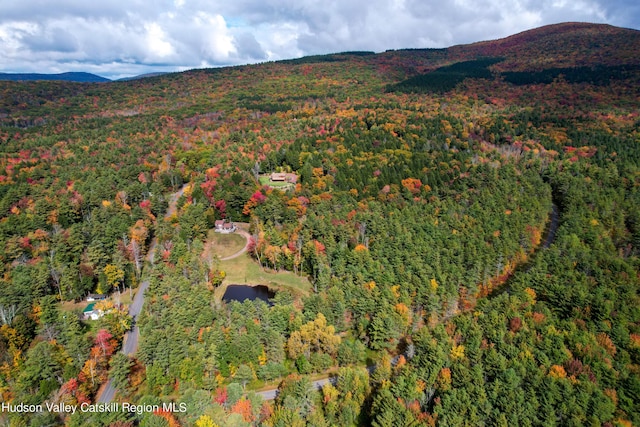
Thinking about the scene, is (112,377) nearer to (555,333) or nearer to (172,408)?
(172,408)

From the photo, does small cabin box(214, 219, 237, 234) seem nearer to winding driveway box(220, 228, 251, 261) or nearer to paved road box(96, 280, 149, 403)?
winding driveway box(220, 228, 251, 261)

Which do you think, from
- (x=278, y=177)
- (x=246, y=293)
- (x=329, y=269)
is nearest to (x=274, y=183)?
(x=278, y=177)

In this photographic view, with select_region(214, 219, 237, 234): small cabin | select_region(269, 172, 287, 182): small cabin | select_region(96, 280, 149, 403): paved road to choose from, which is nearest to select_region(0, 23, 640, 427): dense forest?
select_region(96, 280, 149, 403): paved road

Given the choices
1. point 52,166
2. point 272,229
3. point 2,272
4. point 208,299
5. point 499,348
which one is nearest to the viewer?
point 499,348

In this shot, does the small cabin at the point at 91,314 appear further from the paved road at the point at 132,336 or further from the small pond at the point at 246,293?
the small pond at the point at 246,293

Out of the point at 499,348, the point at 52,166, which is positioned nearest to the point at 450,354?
the point at 499,348

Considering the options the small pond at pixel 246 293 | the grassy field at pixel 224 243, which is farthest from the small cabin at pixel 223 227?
the small pond at pixel 246 293
